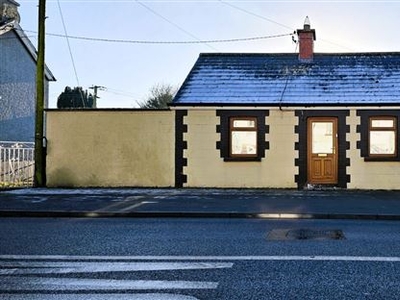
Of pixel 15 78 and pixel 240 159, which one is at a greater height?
pixel 15 78

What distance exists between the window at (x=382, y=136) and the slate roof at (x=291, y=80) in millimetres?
721

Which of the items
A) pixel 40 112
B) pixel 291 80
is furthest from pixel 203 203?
pixel 40 112

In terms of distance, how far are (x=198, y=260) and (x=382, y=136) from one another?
13983 millimetres

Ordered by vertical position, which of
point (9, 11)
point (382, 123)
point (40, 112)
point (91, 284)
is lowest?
point (91, 284)

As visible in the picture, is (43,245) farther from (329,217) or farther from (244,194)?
(244,194)

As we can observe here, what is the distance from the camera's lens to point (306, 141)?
20.1 meters

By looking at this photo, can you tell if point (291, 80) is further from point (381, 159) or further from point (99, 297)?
point (99, 297)

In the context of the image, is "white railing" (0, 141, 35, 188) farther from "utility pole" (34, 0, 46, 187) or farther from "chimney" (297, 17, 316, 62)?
"chimney" (297, 17, 316, 62)

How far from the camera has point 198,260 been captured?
786 cm

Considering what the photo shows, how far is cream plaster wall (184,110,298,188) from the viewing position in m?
20.1

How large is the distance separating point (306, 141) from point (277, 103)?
1.73 metres

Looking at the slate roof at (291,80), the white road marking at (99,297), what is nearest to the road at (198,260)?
the white road marking at (99,297)

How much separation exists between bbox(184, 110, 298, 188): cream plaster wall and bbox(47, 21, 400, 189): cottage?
4 centimetres

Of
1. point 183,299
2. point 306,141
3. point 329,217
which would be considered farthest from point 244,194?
point 183,299
